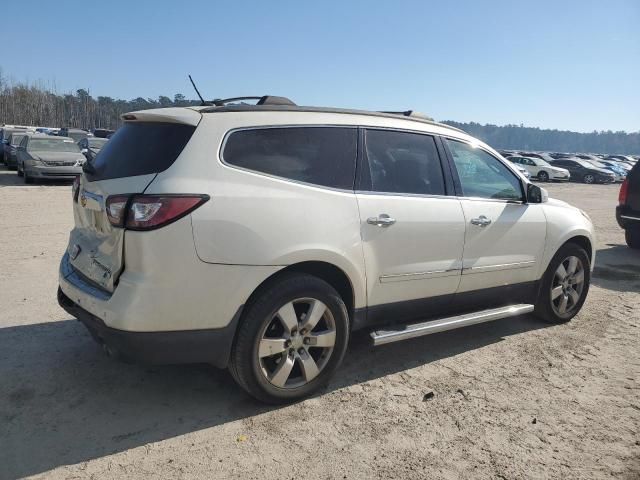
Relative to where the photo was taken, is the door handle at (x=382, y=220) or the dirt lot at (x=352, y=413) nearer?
the dirt lot at (x=352, y=413)

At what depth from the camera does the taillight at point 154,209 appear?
2715 millimetres

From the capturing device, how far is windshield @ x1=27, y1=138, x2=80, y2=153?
1705cm

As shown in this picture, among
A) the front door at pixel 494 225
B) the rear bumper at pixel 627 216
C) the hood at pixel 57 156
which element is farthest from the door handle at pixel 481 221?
the hood at pixel 57 156

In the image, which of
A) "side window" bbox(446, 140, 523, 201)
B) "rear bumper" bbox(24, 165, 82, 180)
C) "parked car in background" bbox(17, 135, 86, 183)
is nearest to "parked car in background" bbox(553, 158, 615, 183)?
"parked car in background" bbox(17, 135, 86, 183)

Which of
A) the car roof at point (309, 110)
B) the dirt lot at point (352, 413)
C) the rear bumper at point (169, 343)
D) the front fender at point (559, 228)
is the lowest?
the dirt lot at point (352, 413)

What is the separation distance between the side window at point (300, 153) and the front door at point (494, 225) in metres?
1.11

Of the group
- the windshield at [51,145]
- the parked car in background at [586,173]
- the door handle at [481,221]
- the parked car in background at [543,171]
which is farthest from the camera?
the parked car in background at [586,173]

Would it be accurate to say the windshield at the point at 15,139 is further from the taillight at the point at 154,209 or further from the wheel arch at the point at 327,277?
the wheel arch at the point at 327,277

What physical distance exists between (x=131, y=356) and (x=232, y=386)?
0.90 meters

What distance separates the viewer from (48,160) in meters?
16.3

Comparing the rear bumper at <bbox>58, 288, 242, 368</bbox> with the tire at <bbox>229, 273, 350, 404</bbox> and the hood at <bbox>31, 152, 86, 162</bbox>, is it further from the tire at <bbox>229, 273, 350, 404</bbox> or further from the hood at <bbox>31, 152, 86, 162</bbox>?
Result: the hood at <bbox>31, 152, 86, 162</bbox>

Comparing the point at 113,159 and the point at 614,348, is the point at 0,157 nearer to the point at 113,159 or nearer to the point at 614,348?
the point at 113,159

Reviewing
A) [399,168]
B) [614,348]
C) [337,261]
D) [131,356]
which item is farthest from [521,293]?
[131,356]

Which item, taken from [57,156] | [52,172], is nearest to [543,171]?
[57,156]
